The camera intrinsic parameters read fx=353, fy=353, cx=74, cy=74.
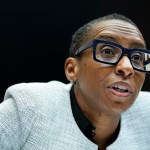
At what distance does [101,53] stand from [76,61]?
111mm

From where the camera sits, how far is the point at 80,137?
0.94 metres

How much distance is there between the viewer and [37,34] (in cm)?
151

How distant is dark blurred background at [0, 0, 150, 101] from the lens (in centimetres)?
146

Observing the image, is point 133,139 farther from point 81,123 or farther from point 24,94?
point 24,94

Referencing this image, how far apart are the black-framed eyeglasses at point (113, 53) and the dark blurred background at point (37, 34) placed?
56cm

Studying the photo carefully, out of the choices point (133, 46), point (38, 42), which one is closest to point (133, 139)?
point (133, 46)

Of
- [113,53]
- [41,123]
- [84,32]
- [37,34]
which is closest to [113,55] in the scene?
[113,53]

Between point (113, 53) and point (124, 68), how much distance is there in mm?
62

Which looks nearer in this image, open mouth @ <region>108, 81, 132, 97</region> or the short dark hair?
open mouth @ <region>108, 81, 132, 97</region>

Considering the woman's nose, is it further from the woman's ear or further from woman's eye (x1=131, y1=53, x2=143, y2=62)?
the woman's ear

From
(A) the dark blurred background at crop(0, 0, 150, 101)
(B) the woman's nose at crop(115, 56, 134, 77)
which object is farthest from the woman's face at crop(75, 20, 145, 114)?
(A) the dark blurred background at crop(0, 0, 150, 101)

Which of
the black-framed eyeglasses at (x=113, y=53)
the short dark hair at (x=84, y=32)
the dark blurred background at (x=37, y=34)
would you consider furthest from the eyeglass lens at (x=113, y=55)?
the dark blurred background at (x=37, y=34)

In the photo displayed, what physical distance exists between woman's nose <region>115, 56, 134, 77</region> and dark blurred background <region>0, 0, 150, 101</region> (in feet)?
2.16

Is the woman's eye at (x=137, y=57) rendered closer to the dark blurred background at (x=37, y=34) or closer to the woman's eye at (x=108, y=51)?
the woman's eye at (x=108, y=51)
